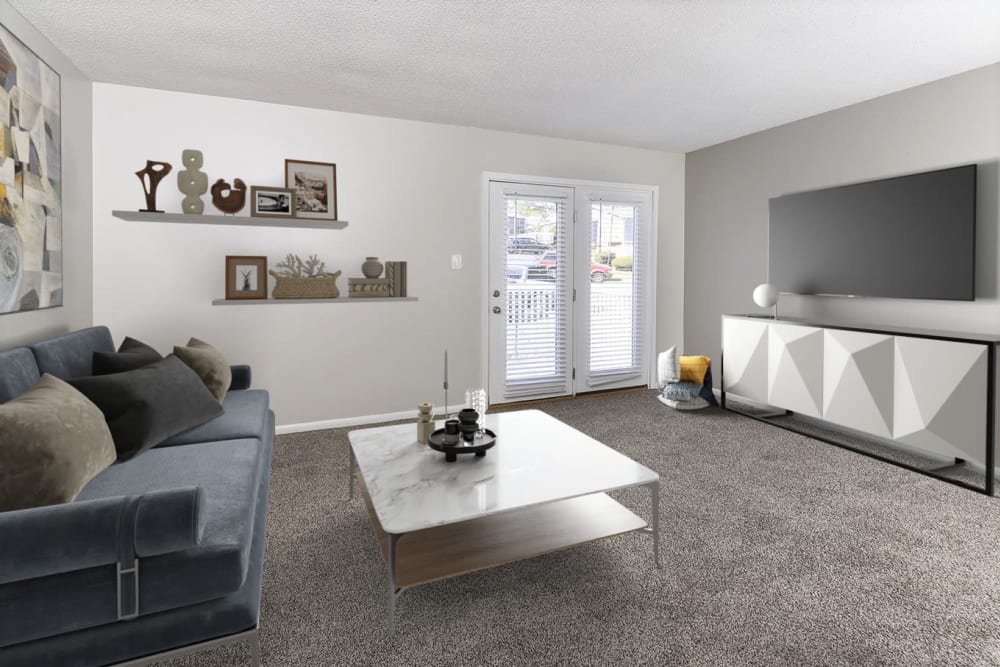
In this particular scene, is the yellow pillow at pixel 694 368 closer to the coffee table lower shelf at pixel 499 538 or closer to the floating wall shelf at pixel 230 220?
the coffee table lower shelf at pixel 499 538

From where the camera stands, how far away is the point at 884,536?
2.38 meters

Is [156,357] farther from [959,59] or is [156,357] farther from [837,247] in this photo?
[959,59]

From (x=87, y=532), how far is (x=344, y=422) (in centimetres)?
295

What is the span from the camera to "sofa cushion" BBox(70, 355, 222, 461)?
2.04 meters

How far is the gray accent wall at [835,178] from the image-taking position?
10.4 feet

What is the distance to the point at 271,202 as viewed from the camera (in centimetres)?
382

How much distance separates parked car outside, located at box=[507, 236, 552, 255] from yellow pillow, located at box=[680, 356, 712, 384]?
1583 mm

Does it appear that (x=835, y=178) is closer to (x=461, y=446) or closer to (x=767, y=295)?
(x=767, y=295)

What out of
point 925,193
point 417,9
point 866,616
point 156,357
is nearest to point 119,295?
point 156,357

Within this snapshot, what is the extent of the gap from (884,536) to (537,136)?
12.5ft

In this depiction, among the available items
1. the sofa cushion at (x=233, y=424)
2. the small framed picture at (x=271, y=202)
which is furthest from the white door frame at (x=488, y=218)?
the sofa cushion at (x=233, y=424)

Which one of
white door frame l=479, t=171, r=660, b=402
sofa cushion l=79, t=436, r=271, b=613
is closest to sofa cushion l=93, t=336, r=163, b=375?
sofa cushion l=79, t=436, r=271, b=613

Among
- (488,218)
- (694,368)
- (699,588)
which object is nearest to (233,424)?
(699,588)

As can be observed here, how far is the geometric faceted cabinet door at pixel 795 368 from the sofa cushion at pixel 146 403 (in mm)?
3720
